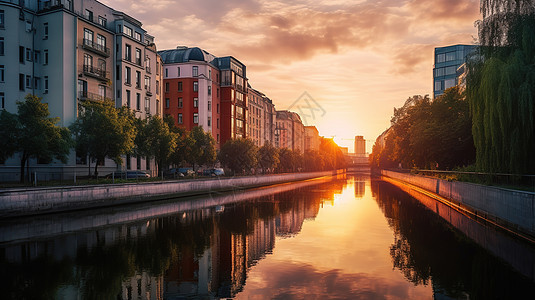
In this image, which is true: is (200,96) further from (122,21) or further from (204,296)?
(204,296)

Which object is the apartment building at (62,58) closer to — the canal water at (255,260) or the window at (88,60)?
the window at (88,60)

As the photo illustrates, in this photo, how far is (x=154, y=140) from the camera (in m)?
42.5

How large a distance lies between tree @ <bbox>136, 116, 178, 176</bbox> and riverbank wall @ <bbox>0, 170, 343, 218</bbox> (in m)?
5.62

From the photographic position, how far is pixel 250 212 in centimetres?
2562

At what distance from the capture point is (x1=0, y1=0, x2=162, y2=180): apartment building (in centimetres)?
3941

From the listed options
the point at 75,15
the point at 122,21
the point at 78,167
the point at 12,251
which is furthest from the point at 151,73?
the point at 12,251

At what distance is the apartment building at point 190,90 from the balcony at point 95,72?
2862 cm

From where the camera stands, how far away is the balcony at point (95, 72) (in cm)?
4447

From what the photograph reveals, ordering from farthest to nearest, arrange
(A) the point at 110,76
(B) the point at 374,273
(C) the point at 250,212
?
(A) the point at 110,76 → (C) the point at 250,212 → (B) the point at 374,273

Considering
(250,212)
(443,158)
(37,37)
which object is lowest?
(250,212)

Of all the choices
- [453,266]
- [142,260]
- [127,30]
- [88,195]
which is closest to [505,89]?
[453,266]

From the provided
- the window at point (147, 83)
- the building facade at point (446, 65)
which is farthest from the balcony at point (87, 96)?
the building facade at point (446, 65)

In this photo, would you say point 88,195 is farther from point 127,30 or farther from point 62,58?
point 127,30

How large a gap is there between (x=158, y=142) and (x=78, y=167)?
8.64 m
